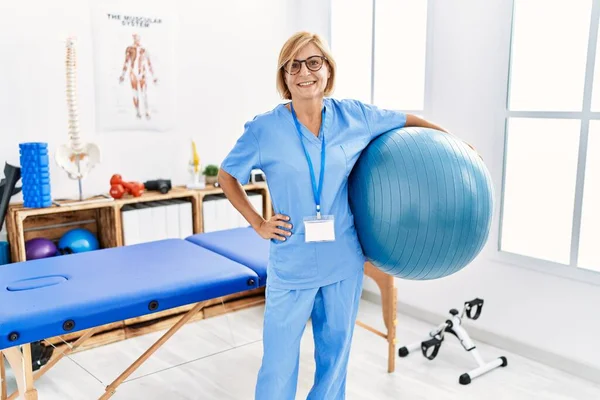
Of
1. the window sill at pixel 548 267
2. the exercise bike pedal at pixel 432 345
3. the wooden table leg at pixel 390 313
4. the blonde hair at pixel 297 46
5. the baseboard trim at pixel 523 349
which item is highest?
the blonde hair at pixel 297 46

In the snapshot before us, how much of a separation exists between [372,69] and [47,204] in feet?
6.95

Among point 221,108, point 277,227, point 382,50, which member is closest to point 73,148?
point 221,108

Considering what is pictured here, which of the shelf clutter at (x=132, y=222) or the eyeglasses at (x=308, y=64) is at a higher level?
the eyeglasses at (x=308, y=64)

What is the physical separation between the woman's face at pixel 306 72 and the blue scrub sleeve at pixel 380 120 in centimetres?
24

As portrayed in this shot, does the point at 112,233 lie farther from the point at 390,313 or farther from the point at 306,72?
the point at 306,72

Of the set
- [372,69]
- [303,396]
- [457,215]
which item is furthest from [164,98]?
[457,215]

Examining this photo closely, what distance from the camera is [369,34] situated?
3.82 meters

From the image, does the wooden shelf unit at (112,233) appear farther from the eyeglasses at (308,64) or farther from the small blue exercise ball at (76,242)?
the eyeglasses at (308,64)

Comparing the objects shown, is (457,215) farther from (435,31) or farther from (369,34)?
(369,34)

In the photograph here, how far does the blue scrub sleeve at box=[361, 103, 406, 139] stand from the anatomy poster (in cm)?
191

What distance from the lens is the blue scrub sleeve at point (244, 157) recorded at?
1.93 metres

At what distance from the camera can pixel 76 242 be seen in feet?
10.2

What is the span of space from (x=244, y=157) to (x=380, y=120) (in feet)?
1.63

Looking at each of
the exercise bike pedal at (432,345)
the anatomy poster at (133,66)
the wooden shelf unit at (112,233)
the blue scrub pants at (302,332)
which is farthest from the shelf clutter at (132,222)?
the blue scrub pants at (302,332)
